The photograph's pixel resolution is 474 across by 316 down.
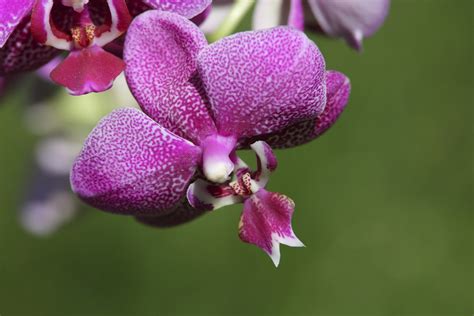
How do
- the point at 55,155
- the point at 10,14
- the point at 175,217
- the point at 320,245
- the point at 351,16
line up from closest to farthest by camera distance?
the point at 10,14 < the point at 175,217 < the point at 351,16 < the point at 55,155 < the point at 320,245

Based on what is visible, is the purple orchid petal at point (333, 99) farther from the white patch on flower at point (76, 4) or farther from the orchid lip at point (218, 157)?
the white patch on flower at point (76, 4)

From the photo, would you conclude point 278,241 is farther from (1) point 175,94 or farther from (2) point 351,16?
(2) point 351,16

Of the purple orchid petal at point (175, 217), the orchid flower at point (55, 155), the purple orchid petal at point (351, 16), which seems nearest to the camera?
the purple orchid petal at point (175, 217)

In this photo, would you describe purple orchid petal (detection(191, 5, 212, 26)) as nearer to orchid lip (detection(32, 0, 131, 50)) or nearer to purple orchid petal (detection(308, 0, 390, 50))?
orchid lip (detection(32, 0, 131, 50))

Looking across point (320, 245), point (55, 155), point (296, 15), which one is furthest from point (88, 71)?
point (320, 245)

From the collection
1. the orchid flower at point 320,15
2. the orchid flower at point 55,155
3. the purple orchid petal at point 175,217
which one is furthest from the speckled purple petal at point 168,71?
the orchid flower at point 55,155

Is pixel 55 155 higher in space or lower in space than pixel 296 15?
lower

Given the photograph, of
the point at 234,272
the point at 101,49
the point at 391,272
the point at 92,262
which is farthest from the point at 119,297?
the point at 101,49

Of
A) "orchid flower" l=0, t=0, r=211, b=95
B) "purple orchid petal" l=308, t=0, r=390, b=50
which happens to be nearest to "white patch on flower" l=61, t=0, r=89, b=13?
"orchid flower" l=0, t=0, r=211, b=95
